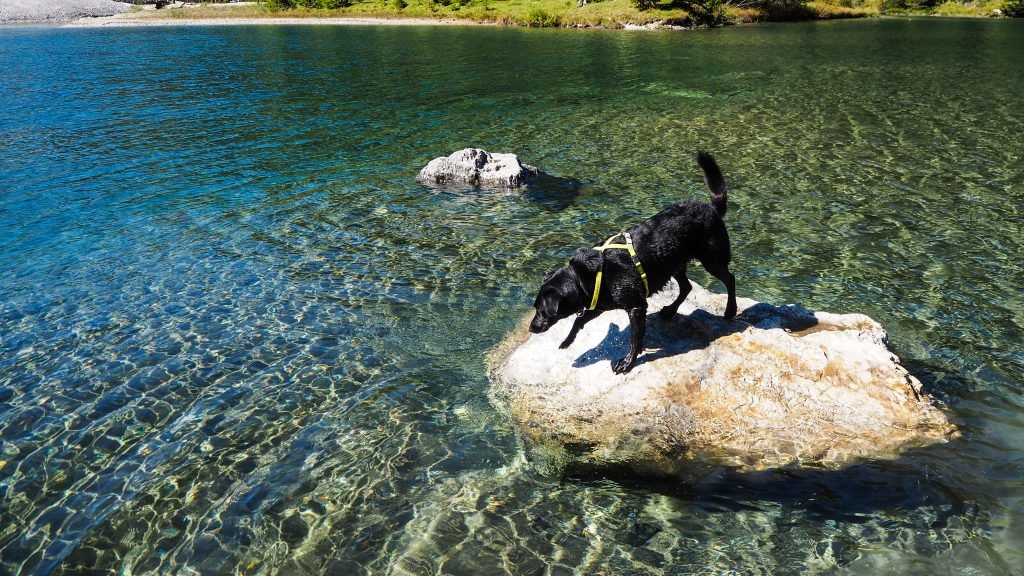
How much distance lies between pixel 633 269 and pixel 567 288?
76 cm

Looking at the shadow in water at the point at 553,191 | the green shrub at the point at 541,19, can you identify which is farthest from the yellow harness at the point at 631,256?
the green shrub at the point at 541,19

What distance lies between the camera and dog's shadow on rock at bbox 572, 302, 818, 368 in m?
7.61

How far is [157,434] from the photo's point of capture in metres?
7.17

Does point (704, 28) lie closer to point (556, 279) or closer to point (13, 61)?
point (13, 61)

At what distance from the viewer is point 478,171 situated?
16391 mm

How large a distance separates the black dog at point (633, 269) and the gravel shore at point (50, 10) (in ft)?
352

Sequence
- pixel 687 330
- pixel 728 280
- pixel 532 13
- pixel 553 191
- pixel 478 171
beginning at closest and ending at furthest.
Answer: pixel 728 280, pixel 687 330, pixel 553 191, pixel 478 171, pixel 532 13

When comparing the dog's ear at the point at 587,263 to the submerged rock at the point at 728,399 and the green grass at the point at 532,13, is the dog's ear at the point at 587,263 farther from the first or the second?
the green grass at the point at 532,13

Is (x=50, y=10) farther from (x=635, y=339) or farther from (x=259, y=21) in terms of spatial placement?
(x=635, y=339)

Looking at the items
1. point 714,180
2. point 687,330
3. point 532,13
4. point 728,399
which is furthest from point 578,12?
point 728,399

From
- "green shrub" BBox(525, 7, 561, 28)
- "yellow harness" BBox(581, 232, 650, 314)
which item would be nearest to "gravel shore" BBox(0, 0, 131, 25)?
"green shrub" BBox(525, 7, 561, 28)

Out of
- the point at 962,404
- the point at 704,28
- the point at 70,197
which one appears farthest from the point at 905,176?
the point at 704,28

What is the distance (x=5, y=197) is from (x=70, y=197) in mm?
1765

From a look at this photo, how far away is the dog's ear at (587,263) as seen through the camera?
688 centimetres
